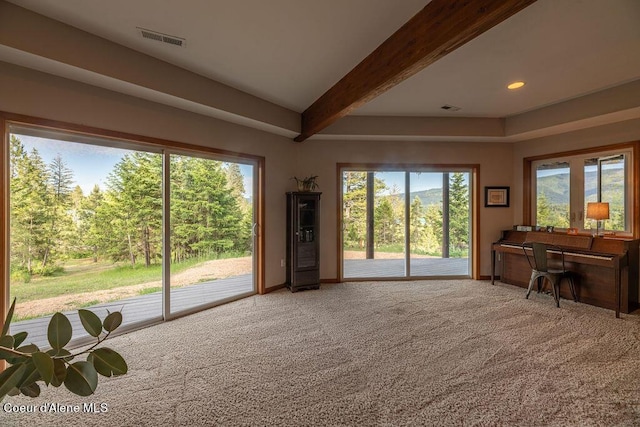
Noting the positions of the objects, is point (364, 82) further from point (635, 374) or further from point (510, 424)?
point (635, 374)

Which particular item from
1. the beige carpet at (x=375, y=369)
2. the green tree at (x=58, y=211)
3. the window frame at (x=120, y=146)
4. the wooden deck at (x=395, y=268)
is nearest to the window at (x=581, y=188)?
the beige carpet at (x=375, y=369)

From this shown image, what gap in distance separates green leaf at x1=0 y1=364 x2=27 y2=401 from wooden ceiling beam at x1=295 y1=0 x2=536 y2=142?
2506 mm

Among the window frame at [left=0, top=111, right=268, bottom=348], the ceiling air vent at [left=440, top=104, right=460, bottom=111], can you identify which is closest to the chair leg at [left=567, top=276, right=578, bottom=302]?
the ceiling air vent at [left=440, top=104, right=460, bottom=111]

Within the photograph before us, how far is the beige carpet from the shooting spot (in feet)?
6.06

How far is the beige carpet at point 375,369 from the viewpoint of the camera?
72.7 inches

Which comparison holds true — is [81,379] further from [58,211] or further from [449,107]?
[449,107]

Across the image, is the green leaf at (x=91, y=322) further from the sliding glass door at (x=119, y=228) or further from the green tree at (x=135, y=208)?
the green tree at (x=135, y=208)

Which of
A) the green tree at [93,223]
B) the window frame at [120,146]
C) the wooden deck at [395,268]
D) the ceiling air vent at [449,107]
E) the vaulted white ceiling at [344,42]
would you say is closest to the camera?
the vaulted white ceiling at [344,42]

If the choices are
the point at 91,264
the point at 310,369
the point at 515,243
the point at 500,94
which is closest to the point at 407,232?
the point at 515,243

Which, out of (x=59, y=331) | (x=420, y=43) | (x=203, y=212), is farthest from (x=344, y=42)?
(x=59, y=331)

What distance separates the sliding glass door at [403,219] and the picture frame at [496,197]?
0.30 meters

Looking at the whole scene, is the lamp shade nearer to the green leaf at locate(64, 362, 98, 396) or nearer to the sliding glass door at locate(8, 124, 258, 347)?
the sliding glass door at locate(8, 124, 258, 347)

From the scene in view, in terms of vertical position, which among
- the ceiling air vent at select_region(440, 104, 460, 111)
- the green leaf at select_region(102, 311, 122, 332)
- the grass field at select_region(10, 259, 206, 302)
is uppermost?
the ceiling air vent at select_region(440, 104, 460, 111)

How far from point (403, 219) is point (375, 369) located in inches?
126
